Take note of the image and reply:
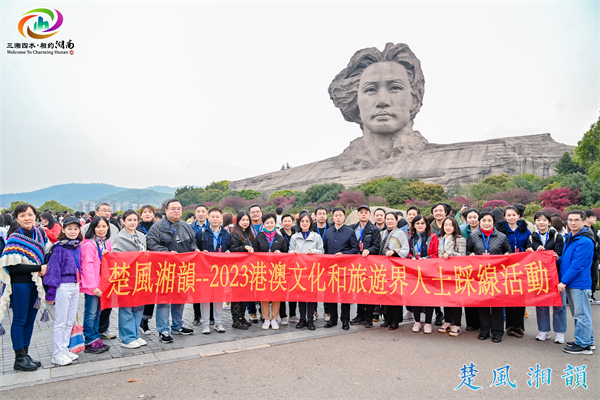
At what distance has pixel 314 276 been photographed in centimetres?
581

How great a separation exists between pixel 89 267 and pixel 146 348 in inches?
51.1

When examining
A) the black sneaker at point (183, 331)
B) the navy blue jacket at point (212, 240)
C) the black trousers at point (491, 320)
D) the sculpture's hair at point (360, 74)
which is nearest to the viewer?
the black trousers at point (491, 320)

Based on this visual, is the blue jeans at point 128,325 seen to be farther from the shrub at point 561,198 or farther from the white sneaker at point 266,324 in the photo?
the shrub at point 561,198

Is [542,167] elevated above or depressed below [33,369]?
above

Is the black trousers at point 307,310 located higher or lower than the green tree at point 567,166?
lower

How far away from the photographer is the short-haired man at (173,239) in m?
5.39

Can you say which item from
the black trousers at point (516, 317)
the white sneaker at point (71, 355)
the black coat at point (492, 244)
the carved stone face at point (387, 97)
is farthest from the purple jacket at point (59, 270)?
the carved stone face at point (387, 97)

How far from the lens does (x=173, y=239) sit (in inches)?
218

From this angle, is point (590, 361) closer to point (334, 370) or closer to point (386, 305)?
point (386, 305)

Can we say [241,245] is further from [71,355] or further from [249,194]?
[249,194]

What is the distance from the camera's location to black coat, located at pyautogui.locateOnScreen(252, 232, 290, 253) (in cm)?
602

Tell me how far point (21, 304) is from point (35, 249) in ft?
2.05

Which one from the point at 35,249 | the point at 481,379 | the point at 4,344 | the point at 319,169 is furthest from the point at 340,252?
the point at 319,169

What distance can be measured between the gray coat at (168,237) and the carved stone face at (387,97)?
3544cm
